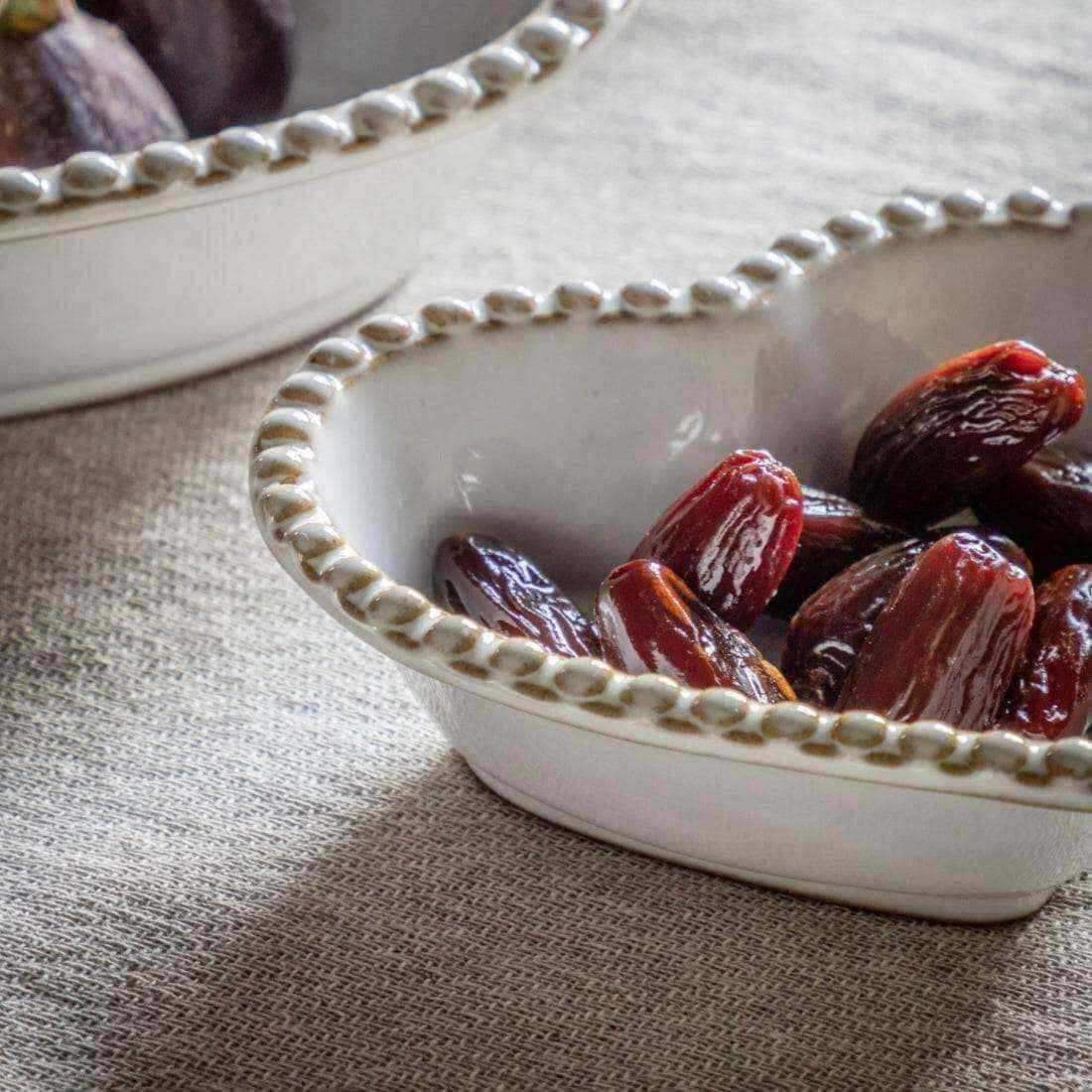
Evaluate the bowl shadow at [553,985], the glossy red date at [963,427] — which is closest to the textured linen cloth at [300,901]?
the bowl shadow at [553,985]

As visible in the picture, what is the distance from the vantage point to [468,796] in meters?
0.39

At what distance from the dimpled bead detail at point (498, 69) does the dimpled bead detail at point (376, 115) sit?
3 cm

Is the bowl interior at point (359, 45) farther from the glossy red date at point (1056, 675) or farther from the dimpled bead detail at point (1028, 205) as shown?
the glossy red date at point (1056, 675)

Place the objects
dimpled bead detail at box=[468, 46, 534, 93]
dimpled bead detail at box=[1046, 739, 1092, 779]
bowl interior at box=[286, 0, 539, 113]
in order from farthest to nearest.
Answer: bowl interior at box=[286, 0, 539, 113] < dimpled bead detail at box=[468, 46, 534, 93] < dimpled bead detail at box=[1046, 739, 1092, 779]

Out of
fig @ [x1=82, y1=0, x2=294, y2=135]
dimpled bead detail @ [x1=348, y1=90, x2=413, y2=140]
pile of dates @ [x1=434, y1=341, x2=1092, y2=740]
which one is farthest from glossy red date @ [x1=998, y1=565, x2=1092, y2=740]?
fig @ [x1=82, y1=0, x2=294, y2=135]

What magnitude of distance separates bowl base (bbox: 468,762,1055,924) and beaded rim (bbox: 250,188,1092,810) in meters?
0.06

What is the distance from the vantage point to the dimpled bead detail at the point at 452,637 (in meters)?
0.31

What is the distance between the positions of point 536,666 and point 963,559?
10 cm

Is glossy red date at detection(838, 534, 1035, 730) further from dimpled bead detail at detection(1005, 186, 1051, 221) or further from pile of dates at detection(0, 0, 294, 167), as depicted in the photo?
pile of dates at detection(0, 0, 294, 167)

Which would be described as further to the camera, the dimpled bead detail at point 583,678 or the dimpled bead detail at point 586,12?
the dimpled bead detail at point 586,12

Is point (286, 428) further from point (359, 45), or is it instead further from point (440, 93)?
point (359, 45)

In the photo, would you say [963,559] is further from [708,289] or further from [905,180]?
[905,180]

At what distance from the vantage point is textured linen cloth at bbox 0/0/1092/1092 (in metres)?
0.33

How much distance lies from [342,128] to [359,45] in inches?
6.8
